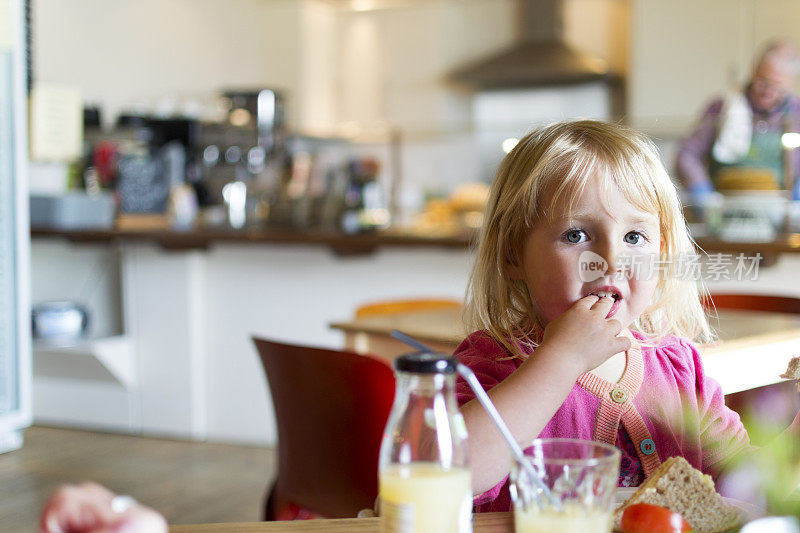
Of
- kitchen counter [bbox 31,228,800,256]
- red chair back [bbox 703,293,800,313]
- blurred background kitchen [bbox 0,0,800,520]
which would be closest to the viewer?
red chair back [bbox 703,293,800,313]

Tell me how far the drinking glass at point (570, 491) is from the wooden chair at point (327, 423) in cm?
73

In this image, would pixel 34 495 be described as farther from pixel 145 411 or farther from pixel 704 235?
pixel 704 235

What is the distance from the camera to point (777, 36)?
457cm

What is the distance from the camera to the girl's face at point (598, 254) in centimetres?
80

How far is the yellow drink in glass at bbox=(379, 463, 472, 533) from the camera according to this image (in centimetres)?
52

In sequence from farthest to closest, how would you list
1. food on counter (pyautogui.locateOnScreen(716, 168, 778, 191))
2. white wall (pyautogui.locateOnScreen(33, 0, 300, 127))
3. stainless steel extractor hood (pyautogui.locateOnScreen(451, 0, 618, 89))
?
stainless steel extractor hood (pyautogui.locateOnScreen(451, 0, 618, 89)) < white wall (pyautogui.locateOnScreen(33, 0, 300, 127)) < food on counter (pyautogui.locateOnScreen(716, 168, 778, 191))

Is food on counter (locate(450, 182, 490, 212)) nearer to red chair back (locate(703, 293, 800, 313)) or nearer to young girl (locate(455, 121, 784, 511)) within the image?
red chair back (locate(703, 293, 800, 313))

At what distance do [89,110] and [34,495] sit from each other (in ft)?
7.08

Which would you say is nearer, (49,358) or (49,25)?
(49,358)

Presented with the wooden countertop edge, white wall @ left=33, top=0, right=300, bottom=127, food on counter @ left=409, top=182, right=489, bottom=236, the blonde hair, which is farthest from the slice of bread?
white wall @ left=33, top=0, right=300, bottom=127

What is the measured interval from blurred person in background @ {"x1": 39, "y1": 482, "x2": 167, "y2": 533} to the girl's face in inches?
17.7

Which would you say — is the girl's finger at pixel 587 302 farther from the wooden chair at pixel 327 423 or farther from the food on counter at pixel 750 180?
the food on counter at pixel 750 180

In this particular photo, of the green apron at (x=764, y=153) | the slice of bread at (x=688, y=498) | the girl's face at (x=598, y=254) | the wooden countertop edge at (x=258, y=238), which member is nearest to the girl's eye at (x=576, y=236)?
the girl's face at (x=598, y=254)

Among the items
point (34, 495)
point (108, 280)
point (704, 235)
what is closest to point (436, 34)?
point (108, 280)
